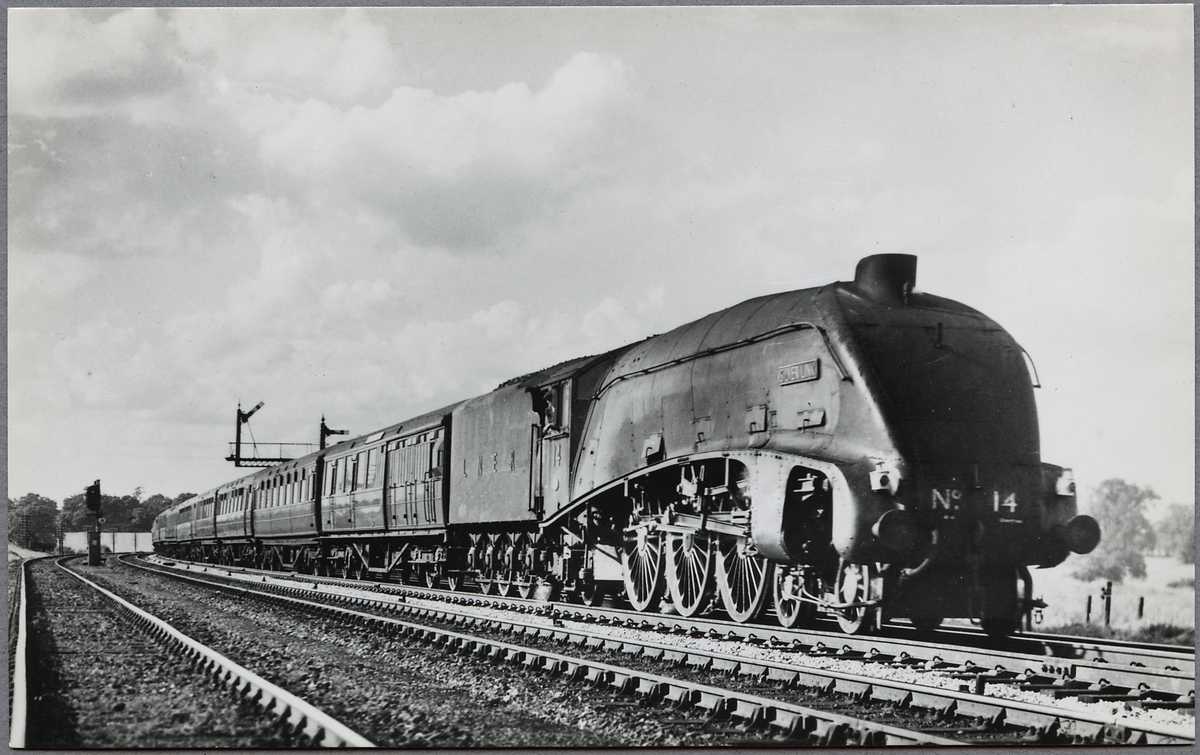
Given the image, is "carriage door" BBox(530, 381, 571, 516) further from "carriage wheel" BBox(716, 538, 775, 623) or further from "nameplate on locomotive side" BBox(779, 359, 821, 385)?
"nameplate on locomotive side" BBox(779, 359, 821, 385)

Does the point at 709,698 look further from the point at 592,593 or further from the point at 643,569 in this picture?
the point at 592,593

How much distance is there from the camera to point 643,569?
11.9m

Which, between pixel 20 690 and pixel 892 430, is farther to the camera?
pixel 892 430

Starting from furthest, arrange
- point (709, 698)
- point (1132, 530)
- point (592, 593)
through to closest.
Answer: point (592, 593) → point (1132, 530) → point (709, 698)

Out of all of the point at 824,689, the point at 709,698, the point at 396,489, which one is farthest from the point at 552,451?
the point at 709,698

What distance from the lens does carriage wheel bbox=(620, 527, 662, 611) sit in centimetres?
1149

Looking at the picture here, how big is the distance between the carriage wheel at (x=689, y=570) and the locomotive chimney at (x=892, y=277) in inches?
116

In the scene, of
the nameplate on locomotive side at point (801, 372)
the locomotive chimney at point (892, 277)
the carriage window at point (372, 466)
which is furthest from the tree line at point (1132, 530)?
the carriage window at point (372, 466)

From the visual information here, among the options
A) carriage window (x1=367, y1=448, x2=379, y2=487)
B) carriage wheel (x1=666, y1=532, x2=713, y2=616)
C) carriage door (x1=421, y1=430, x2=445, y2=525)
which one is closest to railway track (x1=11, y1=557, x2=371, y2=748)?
carriage wheel (x1=666, y1=532, x2=713, y2=616)

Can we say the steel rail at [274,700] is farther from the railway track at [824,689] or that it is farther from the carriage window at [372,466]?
the carriage window at [372,466]

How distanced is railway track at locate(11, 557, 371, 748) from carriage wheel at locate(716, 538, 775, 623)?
14.5ft

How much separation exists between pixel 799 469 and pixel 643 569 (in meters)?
3.91

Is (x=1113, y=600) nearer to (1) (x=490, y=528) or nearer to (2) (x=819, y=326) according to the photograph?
(2) (x=819, y=326)

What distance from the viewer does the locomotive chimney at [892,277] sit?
8734 millimetres
